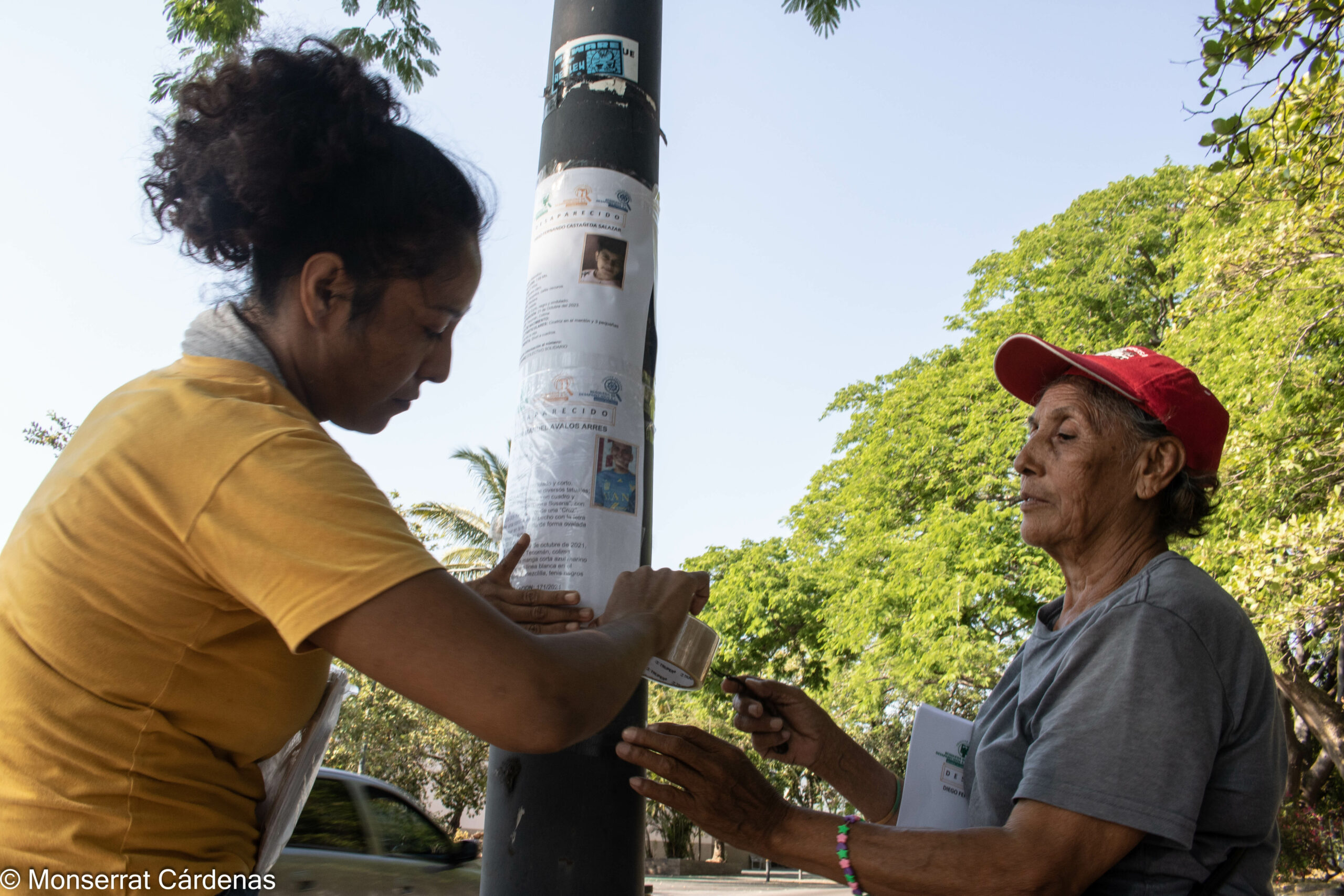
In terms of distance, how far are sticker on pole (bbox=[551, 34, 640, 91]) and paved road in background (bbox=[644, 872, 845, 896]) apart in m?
17.8

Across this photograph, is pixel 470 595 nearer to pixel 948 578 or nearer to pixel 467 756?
pixel 948 578

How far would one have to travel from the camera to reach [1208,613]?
6.40 ft

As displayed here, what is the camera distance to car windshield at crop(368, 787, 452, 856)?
667 cm

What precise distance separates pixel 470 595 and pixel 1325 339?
13.9 m

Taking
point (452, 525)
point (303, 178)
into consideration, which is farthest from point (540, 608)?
point (452, 525)

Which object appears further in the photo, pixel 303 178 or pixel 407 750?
pixel 407 750

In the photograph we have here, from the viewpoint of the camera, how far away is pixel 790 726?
2633mm

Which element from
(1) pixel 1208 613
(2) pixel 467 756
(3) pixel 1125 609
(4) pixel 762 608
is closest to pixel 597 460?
(3) pixel 1125 609

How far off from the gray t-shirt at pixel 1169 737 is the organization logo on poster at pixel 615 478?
0.99 meters

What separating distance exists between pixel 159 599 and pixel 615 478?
3.51 feet

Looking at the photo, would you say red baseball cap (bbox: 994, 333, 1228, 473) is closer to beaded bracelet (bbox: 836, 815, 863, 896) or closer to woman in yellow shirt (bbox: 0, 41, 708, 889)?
beaded bracelet (bbox: 836, 815, 863, 896)

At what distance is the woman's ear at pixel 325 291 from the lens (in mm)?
1496

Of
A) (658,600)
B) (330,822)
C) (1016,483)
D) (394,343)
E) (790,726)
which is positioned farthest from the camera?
(1016,483)

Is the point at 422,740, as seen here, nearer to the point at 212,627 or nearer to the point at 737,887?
the point at 737,887
